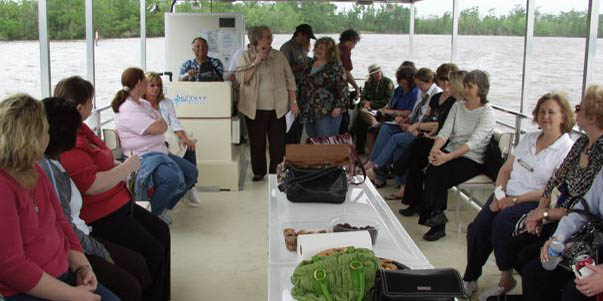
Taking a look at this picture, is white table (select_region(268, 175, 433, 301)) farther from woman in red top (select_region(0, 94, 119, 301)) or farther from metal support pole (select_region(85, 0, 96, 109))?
metal support pole (select_region(85, 0, 96, 109))

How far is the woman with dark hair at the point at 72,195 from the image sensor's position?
2.59 m

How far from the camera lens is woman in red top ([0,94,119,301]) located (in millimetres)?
1972

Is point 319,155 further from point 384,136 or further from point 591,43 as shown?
point 384,136

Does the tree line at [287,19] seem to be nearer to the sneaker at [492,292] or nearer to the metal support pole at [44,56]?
the metal support pole at [44,56]

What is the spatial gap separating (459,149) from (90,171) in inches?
114

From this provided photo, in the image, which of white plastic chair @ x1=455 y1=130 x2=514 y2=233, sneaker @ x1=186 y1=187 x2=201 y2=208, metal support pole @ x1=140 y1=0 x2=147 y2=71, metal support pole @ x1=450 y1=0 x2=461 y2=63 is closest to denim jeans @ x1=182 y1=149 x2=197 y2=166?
sneaker @ x1=186 y1=187 x2=201 y2=208

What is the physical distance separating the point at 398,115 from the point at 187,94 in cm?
235

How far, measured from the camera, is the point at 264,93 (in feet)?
20.7

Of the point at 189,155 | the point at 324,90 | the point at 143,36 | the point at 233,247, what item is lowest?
the point at 233,247

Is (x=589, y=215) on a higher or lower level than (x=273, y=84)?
lower

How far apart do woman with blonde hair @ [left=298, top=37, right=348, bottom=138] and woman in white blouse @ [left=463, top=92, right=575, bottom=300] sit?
8.99ft

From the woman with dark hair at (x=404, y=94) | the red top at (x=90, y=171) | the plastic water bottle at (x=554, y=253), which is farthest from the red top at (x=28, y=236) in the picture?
the woman with dark hair at (x=404, y=94)

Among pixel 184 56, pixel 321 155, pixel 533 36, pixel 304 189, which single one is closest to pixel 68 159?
pixel 304 189

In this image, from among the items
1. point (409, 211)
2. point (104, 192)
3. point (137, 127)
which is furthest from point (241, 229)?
point (104, 192)
